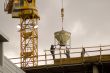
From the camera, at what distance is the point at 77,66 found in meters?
66.9

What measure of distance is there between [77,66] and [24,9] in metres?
46.9

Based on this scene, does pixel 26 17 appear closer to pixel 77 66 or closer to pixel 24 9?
pixel 24 9

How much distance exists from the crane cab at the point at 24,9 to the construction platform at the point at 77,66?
44465 mm

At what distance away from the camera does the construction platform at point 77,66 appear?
65.9 metres

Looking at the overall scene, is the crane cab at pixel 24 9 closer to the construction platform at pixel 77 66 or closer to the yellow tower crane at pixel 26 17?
the yellow tower crane at pixel 26 17

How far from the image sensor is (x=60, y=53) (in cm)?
6925

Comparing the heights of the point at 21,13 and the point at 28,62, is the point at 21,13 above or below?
above

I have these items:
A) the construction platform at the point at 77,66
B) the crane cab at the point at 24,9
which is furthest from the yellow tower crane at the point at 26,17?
the construction platform at the point at 77,66

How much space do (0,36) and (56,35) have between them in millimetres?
29576

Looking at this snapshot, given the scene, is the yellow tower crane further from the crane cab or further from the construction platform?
the construction platform

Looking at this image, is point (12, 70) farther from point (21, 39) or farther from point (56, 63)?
point (21, 39)

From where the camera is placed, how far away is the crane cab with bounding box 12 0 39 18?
368ft

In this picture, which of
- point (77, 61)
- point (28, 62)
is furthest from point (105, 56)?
point (28, 62)

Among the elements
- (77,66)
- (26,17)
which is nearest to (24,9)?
(26,17)
